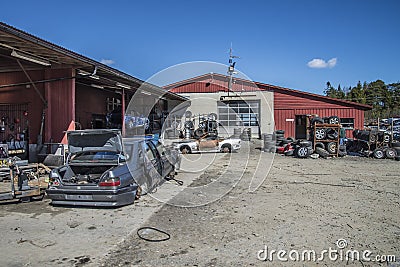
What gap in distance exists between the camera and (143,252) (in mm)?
3998

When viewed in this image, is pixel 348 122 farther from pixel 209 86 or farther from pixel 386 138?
pixel 209 86

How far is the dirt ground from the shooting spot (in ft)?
12.6

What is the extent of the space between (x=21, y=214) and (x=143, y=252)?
9.95ft

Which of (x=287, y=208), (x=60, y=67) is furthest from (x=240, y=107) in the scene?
(x=287, y=208)

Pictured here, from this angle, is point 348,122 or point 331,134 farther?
point 348,122

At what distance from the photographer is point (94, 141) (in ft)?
21.9

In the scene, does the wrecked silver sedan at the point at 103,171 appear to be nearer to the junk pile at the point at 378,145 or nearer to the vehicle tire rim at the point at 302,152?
the vehicle tire rim at the point at 302,152

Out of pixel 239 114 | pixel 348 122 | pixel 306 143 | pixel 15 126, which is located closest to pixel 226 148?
pixel 306 143

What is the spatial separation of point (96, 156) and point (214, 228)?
10.5 feet

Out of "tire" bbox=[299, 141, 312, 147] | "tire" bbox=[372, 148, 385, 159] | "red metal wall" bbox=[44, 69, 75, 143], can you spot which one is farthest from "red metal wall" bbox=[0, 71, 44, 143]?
Result: "tire" bbox=[372, 148, 385, 159]

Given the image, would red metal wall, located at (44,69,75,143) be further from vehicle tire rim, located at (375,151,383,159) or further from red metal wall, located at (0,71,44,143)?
vehicle tire rim, located at (375,151,383,159)

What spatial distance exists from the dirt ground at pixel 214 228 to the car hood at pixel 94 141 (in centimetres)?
127

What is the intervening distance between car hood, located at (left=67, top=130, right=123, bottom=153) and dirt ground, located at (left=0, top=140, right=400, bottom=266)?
1.27m

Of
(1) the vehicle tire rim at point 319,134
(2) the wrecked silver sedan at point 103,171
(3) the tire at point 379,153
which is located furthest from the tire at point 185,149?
(3) the tire at point 379,153
